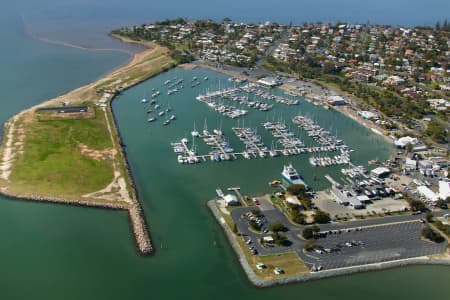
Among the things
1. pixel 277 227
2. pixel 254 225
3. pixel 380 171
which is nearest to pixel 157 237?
pixel 254 225

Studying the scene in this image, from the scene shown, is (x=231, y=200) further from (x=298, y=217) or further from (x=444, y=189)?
(x=444, y=189)

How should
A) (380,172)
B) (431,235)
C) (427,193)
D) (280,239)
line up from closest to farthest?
(280,239) < (431,235) < (427,193) < (380,172)

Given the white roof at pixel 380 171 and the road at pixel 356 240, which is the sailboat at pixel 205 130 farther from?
the white roof at pixel 380 171

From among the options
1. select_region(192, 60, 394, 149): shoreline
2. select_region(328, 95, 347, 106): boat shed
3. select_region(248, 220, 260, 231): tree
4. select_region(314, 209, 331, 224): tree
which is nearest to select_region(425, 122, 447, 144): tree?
select_region(192, 60, 394, 149): shoreline

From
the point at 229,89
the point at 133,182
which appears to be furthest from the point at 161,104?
the point at 133,182

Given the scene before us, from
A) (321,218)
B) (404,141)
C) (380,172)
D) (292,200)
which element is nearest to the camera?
(321,218)

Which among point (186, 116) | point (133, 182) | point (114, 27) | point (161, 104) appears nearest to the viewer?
point (133, 182)

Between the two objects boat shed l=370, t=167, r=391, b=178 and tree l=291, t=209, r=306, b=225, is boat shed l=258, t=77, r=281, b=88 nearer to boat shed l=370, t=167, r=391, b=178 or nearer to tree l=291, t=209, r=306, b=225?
boat shed l=370, t=167, r=391, b=178

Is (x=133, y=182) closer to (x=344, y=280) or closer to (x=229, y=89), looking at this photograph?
(x=344, y=280)
